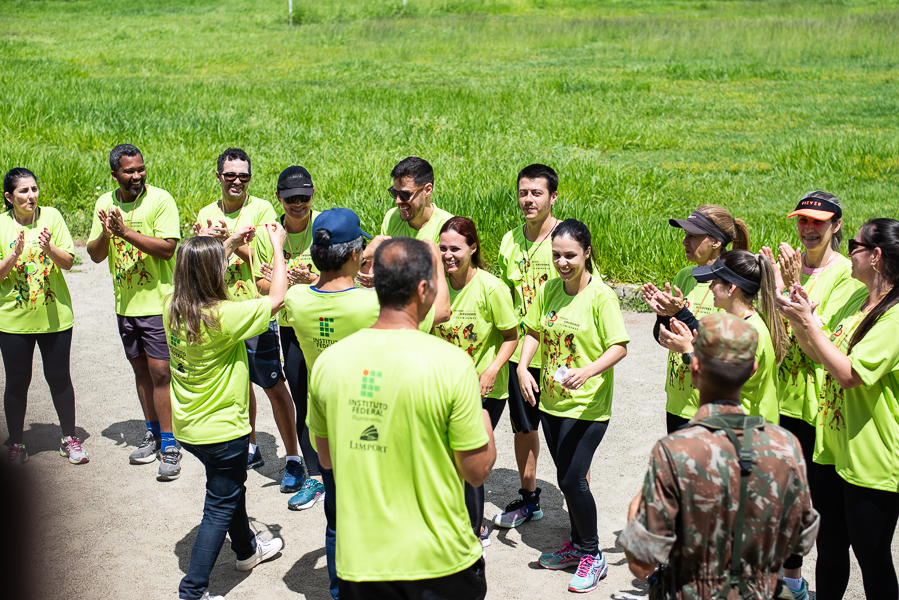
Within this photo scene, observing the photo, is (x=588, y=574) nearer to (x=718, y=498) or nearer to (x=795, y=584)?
(x=795, y=584)

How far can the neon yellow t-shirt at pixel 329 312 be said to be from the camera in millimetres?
4051

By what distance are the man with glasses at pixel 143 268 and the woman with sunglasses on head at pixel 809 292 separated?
439 centimetres

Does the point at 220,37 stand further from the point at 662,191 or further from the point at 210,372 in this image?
the point at 210,372

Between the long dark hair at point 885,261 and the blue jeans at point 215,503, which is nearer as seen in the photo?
the long dark hair at point 885,261

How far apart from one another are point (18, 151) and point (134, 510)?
10.9m

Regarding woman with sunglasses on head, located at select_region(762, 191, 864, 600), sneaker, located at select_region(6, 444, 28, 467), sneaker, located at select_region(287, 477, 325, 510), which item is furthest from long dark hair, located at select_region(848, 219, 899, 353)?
sneaker, located at select_region(6, 444, 28, 467)

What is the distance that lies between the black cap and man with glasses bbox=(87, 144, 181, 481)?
1128 mm

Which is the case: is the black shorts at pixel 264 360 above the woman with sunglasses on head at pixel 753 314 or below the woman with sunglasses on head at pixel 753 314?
below

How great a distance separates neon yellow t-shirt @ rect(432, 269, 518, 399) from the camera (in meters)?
4.91

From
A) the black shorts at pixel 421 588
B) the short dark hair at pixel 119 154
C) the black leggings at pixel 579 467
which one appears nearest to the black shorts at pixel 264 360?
the short dark hair at pixel 119 154

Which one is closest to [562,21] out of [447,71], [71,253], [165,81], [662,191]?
[447,71]

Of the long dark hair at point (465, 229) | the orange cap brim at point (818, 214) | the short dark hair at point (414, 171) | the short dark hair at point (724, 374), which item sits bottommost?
the short dark hair at point (724, 374)

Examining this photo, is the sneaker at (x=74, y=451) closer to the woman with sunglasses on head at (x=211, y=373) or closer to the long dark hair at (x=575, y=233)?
the woman with sunglasses on head at (x=211, y=373)

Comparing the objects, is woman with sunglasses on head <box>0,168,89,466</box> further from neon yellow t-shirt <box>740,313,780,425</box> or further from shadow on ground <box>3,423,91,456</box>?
neon yellow t-shirt <box>740,313,780,425</box>
